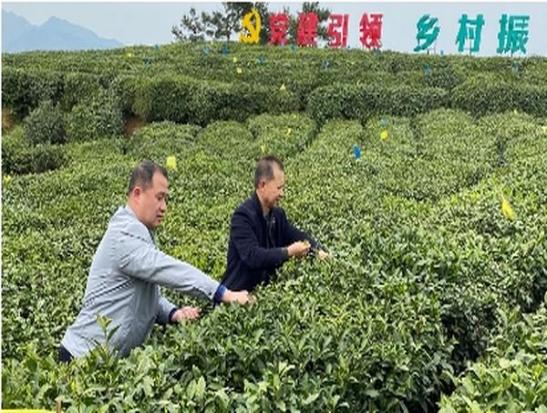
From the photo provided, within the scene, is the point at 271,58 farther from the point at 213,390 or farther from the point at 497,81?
the point at 213,390

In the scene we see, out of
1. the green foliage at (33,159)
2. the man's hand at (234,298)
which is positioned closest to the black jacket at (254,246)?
the man's hand at (234,298)

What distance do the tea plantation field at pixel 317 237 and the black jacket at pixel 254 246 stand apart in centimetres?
17

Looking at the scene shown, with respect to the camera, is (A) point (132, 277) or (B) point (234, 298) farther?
(B) point (234, 298)

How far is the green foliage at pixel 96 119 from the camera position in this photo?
18266 millimetres

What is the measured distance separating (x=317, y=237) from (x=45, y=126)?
539 inches

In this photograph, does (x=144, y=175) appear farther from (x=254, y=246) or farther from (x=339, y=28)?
(x=339, y=28)

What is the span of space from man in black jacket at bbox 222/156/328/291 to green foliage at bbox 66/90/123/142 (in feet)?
46.7

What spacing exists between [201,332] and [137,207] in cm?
73

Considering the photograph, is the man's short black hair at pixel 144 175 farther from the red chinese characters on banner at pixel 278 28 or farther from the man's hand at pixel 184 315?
the red chinese characters on banner at pixel 278 28

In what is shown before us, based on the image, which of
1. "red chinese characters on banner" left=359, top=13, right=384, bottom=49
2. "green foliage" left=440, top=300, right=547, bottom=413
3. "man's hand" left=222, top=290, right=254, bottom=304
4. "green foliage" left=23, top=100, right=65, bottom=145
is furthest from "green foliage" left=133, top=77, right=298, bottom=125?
"green foliage" left=440, top=300, right=547, bottom=413

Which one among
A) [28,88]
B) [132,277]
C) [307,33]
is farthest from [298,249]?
[307,33]

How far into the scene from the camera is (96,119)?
1848 cm

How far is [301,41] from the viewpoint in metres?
30.6

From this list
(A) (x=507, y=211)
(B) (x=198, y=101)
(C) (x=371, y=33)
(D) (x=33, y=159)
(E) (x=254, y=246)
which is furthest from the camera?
(C) (x=371, y=33)
